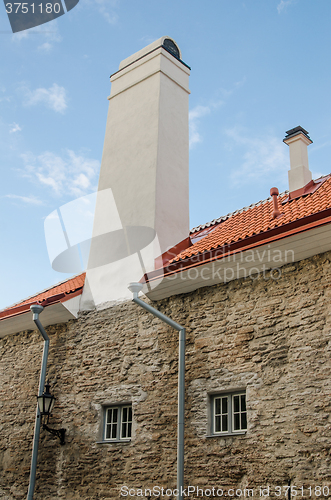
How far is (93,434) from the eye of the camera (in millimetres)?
8070

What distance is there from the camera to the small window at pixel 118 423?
783cm

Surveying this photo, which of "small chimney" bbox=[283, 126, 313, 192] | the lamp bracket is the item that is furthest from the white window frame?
"small chimney" bbox=[283, 126, 313, 192]

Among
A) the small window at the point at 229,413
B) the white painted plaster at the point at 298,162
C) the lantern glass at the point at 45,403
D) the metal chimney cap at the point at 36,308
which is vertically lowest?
the small window at the point at 229,413

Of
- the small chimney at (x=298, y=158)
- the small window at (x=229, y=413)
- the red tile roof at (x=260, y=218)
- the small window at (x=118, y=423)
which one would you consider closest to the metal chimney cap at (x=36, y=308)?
the small window at (x=118, y=423)

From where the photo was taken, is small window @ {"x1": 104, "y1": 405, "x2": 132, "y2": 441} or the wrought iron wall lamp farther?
the wrought iron wall lamp

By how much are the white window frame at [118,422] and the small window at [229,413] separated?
1.54 metres

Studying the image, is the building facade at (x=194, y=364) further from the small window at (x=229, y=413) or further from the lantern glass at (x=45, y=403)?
the lantern glass at (x=45, y=403)

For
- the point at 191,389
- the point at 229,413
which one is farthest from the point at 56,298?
the point at 229,413

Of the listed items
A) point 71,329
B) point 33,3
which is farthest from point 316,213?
point 33,3

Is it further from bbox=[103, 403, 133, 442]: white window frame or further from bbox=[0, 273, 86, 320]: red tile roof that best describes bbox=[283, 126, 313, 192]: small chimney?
bbox=[103, 403, 133, 442]: white window frame

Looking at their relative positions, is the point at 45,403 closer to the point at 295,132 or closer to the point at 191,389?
the point at 191,389

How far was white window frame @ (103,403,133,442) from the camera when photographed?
781cm

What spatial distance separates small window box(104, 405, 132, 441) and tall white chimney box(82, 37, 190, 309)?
188cm

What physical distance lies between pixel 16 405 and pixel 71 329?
1784 millimetres
